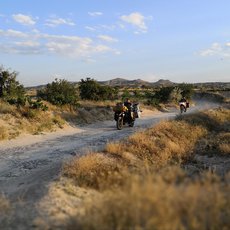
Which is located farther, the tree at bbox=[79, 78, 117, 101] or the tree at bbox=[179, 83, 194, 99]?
the tree at bbox=[179, 83, 194, 99]

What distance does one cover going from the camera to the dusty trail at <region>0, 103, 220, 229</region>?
8916 millimetres

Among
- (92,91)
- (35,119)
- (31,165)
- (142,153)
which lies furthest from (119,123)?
(92,91)

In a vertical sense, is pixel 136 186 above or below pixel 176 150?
above

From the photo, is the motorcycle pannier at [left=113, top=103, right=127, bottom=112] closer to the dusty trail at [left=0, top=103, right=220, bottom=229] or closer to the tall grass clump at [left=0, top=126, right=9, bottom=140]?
the dusty trail at [left=0, top=103, right=220, bottom=229]

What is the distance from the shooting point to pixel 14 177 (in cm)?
1252

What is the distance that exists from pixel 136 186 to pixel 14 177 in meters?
6.93

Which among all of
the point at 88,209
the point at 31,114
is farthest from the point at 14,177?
the point at 31,114

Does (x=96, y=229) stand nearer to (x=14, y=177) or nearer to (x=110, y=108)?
(x=14, y=177)

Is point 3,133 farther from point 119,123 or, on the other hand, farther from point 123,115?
point 123,115

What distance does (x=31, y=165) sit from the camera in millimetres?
14234

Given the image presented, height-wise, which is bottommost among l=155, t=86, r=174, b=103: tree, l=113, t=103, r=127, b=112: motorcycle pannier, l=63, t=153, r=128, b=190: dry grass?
l=155, t=86, r=174, b=103: tree

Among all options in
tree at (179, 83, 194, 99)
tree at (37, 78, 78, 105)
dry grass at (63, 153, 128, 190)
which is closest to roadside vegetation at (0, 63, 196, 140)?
tree at (37, 78, 78, 105)

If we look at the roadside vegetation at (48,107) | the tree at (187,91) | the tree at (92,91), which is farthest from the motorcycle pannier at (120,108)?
the tree at (187,91)

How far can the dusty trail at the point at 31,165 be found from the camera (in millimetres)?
8916
